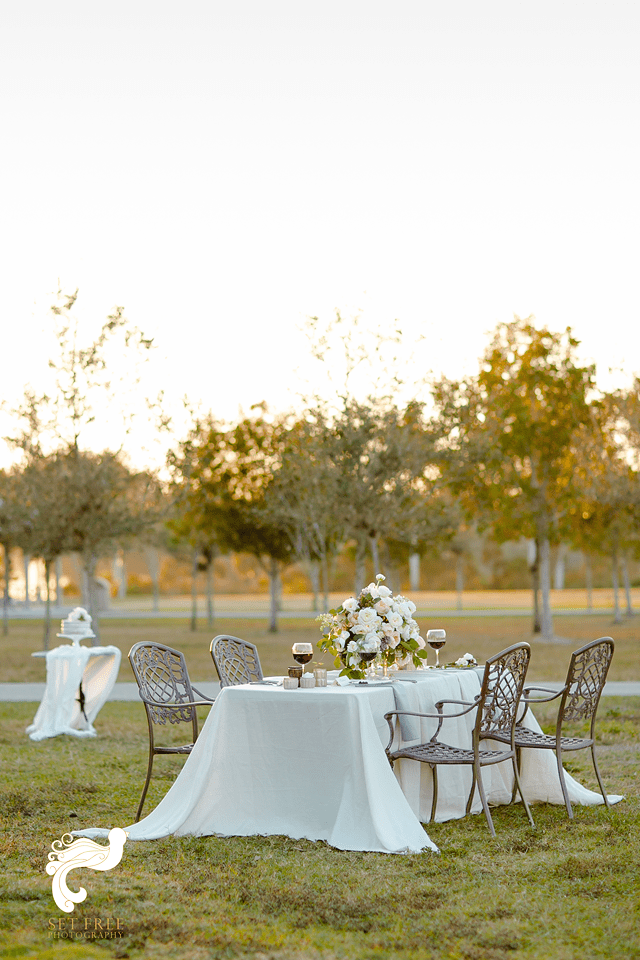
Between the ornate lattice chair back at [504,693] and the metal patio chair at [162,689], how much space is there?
67.4 inches

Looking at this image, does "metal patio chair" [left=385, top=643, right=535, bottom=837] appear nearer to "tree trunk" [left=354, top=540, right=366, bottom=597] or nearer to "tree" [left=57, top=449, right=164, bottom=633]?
"tree trunk" [left=354, top=540, right=366, bottom=597]

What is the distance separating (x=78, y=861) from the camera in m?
4.36

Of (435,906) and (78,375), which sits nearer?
(435,906)

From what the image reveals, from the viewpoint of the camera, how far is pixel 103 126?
41.3 ft

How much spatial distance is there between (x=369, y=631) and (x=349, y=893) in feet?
5.91

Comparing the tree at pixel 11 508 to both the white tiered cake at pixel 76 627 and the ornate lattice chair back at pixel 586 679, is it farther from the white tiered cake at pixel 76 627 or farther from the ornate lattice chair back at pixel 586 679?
the ornate lattice chair back at pixel 586 679

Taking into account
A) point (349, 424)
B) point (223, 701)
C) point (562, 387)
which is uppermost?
point (562, 387)

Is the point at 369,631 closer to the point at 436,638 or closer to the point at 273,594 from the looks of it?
the point at 436,638

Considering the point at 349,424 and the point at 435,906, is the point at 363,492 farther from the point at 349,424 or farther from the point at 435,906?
the point at 435,906

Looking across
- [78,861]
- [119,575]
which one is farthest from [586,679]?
[119,575]

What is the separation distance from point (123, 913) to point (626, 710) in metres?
8.69

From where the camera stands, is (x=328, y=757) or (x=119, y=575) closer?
(x=328, y=757)

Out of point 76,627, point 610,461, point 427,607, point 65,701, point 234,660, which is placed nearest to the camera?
point 234,660

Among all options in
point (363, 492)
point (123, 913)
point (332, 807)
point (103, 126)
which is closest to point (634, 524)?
point (363, 492)
